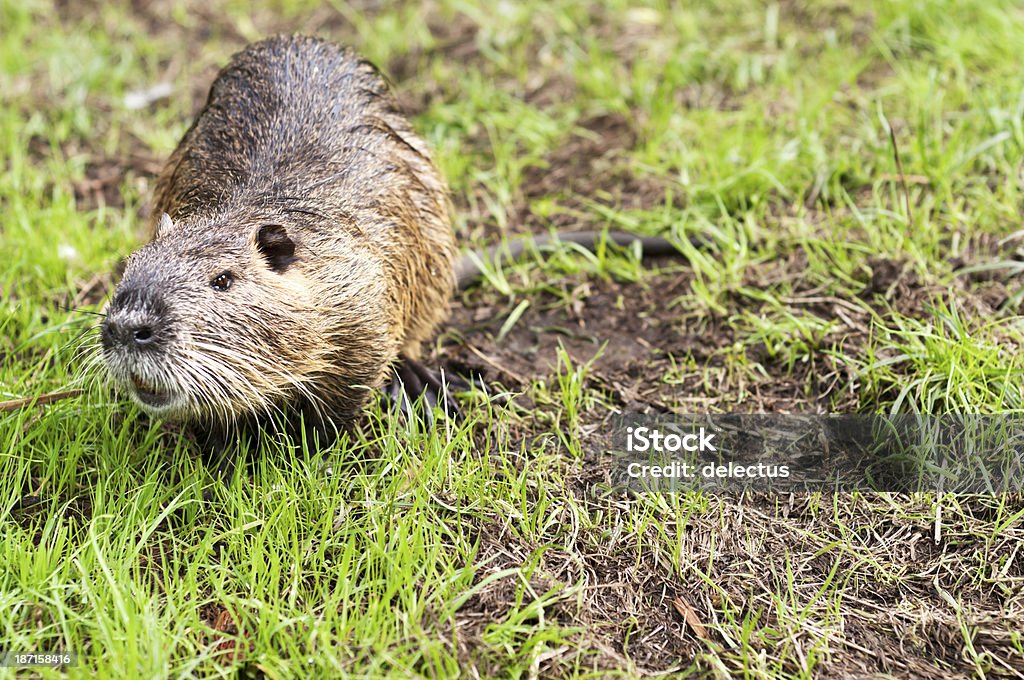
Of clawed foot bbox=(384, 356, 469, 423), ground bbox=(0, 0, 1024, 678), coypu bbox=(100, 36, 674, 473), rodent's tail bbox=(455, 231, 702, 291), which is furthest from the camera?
rodent's tail bbox=(455, 231, 702, 291)

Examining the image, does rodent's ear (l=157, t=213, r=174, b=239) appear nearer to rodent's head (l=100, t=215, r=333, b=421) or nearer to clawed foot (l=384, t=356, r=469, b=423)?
rodent's head (l=100, t=215, r=333, b=421)

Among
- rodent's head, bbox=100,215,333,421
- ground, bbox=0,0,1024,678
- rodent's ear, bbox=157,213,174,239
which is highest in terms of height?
rodent's ear, bbox=157,213,174,239

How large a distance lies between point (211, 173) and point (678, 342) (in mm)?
1504

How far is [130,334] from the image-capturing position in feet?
8.59

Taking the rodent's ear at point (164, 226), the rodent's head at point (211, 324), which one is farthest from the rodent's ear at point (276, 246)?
the rodent's ear at point (164, 226)

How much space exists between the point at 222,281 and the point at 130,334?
0.27 m

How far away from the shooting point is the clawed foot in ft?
10.6

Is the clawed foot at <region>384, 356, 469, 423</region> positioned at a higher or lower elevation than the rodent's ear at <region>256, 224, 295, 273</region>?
lower

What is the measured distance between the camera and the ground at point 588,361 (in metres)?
2.59

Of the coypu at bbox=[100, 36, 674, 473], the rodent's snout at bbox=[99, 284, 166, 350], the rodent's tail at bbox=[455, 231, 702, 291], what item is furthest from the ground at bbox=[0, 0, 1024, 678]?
the rodent's snout at bbox=[99, 284, 166, 350]

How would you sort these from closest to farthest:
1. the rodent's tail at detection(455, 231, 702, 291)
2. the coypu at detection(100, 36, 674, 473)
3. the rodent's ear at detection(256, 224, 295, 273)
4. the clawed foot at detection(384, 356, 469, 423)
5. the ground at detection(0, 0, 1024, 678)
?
the ground at detection(0, 0, 1024, 678) → the coypu at detection(100, 36, 674, 473) → the rodent's ear at detection(256, 224, 295, 273) → the clawed foot at detection(384, 356, 469, 423) → the rodent's tail at detection(455, 231, 702, 291)

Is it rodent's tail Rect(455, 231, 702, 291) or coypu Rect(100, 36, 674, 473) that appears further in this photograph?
rodent's tail Rect(455, 231, 702, 291)

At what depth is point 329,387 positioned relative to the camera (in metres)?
3.04

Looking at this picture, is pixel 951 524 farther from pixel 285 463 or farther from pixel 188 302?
pixel 188 302
